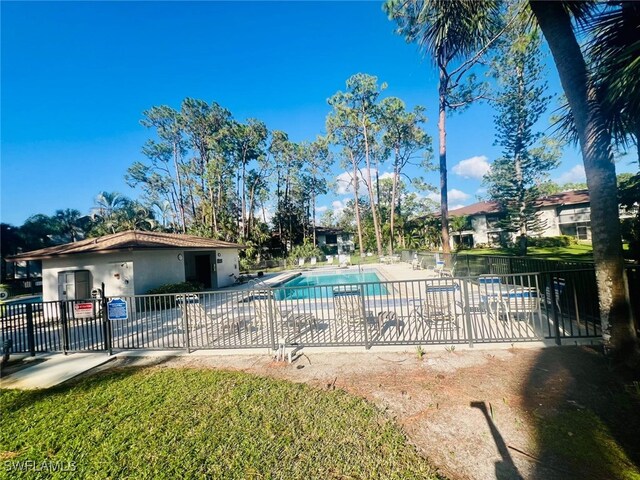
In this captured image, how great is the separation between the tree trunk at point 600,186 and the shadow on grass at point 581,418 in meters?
0.62

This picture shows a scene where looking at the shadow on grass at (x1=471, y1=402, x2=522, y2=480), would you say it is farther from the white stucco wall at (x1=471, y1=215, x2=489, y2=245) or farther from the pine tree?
the white stucco wall at (x1=471, y1=215, x2=489, y2=245)

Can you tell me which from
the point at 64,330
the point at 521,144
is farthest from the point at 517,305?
the point at 521,144

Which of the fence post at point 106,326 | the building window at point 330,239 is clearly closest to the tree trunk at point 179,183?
the building window at point 330,239

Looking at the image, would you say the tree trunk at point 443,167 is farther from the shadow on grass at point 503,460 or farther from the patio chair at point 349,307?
the shadow on grass at point 503,460

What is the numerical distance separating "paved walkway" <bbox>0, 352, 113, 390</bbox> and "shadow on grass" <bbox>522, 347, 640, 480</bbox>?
23.0 ft

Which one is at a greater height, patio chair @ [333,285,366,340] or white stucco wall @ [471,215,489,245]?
white stucco wall @ [471,215,489,245]

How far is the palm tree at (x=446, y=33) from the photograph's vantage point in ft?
23.2

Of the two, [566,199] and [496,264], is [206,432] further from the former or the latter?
[566,199]

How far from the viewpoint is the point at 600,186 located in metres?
3.81

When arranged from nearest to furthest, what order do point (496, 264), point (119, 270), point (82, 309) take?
point (82, 309), point (496, 264), point (119, 270)

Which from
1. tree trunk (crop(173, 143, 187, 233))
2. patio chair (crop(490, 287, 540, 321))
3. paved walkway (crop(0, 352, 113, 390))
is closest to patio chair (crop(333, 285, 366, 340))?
patio chair (crop(490, 287, 540, 321))

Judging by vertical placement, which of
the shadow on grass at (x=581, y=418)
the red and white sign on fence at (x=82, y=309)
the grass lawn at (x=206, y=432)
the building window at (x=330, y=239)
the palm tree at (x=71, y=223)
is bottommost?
the shadow on grass at (x=581, y=418)

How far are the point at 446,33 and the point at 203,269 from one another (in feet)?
57.0

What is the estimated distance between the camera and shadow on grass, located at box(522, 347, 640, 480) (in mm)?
2227
